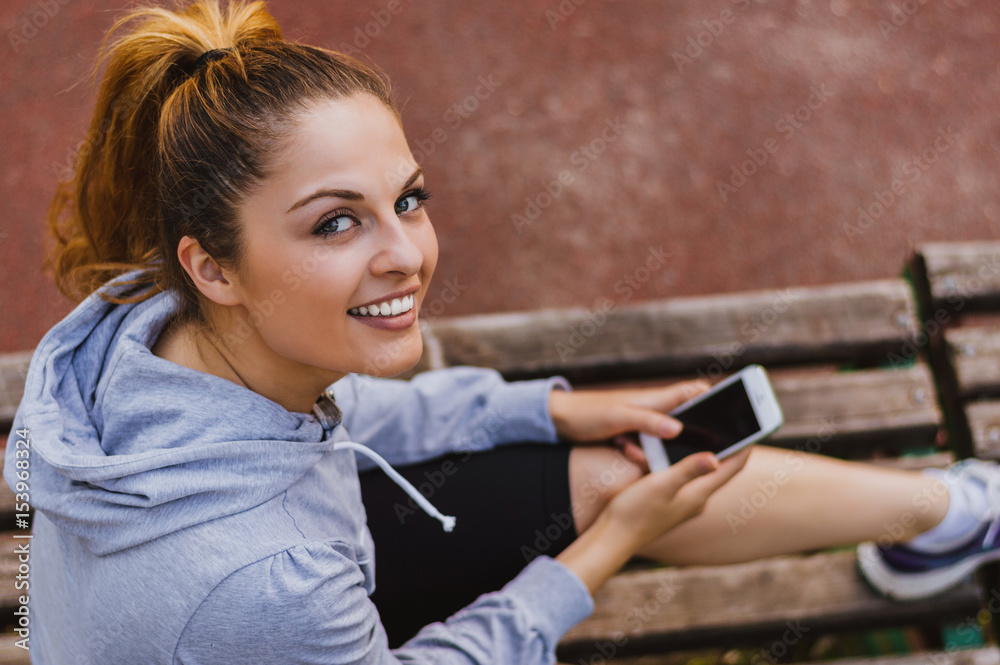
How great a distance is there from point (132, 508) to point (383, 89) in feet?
2.63

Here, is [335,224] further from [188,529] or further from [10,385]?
[10,385]

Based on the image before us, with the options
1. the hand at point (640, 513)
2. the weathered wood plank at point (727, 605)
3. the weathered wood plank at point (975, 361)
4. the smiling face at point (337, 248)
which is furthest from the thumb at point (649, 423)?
the weathered wood plank at point (975, 361)

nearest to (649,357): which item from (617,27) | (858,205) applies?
(858,205)

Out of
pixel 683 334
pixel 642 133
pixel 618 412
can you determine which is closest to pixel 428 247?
pixel 618 412

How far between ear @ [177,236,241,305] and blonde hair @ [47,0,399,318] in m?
0.02

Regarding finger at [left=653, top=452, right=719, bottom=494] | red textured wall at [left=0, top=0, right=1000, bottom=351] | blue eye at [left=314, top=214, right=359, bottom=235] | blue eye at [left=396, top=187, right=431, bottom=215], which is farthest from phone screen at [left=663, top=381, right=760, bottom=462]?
red textured wall at [left=0, top=0, right=1000, bottom=351]

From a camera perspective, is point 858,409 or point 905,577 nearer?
point 905,577

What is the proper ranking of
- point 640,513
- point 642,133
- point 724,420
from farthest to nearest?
point 642,133 < point 724,420 < point 640,513

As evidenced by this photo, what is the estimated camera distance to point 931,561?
1.82 metres

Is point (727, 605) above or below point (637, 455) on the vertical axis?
below

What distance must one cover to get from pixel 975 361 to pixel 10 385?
2.51 m

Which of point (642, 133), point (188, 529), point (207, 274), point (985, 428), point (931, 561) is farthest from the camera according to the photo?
point (642, 133)

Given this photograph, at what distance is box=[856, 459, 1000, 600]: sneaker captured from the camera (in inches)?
70.9

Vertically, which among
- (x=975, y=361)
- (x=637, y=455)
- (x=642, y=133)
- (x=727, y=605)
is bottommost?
(x=727, y=605)
